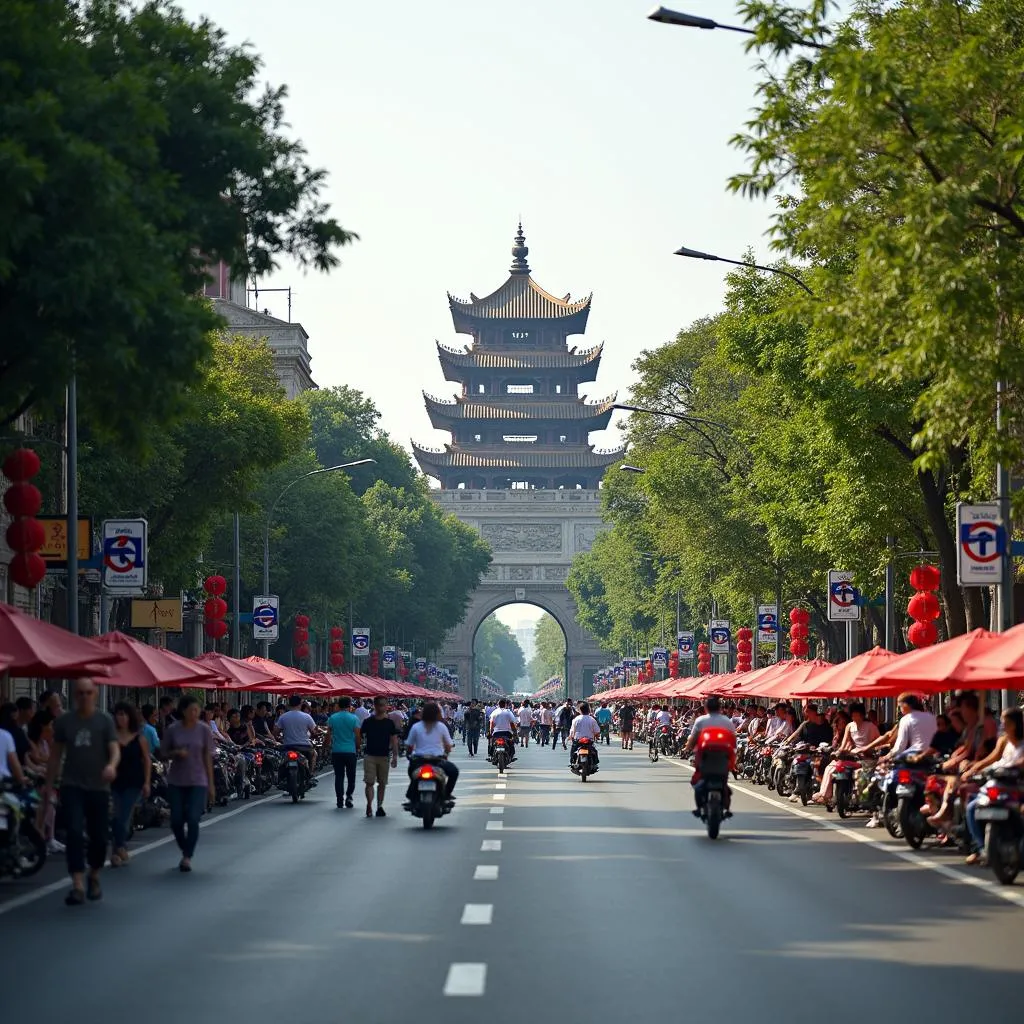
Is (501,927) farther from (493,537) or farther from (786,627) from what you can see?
(493,537)

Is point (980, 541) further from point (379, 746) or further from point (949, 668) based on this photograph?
point (379, 746)

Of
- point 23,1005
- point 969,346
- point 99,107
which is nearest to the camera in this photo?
point 23,1005

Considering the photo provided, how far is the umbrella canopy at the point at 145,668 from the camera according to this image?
2525cm

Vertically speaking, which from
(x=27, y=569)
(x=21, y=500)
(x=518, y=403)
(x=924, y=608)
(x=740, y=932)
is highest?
(x=518, y=403)

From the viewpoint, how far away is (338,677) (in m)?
57.1

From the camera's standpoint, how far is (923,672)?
22.8 m

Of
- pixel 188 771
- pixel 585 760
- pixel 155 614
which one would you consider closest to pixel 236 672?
pixel 155 614

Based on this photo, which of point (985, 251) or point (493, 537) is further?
point (493, 537)

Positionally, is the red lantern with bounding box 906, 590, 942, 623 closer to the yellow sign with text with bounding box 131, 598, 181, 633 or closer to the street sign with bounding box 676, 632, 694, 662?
the yellow sign with text with bounding box 131, 598, 181, 633

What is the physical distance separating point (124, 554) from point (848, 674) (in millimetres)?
10836

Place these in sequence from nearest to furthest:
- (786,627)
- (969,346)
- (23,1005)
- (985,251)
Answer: (23,1005)
(969,346)
(985,251)
(786,627)

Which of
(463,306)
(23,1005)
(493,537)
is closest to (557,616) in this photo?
(493,537)

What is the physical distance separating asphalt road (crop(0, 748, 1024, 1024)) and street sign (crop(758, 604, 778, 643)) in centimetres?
3328

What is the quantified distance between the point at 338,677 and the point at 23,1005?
47.0m
